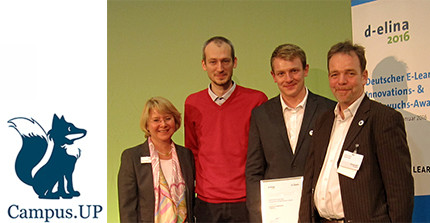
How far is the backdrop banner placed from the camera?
3316mm

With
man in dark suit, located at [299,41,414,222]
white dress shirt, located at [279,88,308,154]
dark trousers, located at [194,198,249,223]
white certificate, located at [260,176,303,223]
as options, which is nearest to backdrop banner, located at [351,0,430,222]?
white dress shirt, located at [279,88,308,154]

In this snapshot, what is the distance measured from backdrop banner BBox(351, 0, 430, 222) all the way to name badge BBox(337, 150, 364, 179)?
1147mm

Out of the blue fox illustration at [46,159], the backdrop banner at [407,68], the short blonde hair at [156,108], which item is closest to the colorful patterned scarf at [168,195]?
the short blonde hair at [156,108]

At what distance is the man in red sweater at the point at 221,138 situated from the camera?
11.0 feet

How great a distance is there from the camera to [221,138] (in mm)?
3432

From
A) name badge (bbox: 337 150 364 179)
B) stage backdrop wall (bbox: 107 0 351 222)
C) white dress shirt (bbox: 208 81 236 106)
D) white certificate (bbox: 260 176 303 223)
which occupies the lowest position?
white certificate (bbox: 260 176 303 223)

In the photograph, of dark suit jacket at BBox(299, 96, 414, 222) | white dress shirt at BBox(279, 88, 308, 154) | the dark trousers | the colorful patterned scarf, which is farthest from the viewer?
the dark trousers

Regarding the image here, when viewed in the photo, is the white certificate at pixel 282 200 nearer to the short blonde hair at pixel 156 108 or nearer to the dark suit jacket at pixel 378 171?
the dark suit jacket at pixel 378 171

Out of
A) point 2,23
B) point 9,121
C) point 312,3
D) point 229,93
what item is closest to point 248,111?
point 229,93

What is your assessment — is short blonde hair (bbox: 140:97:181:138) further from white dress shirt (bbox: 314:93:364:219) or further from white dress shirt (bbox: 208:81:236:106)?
white dress shirt (bbox: 314:93:364:219)

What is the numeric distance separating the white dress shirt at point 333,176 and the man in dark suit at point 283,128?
39 cm

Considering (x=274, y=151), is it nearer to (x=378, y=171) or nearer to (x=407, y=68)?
(x=378, y=171)

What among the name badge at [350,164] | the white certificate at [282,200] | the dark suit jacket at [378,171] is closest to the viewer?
the dark suit jacket at [378,171]

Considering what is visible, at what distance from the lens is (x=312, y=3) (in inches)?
167
